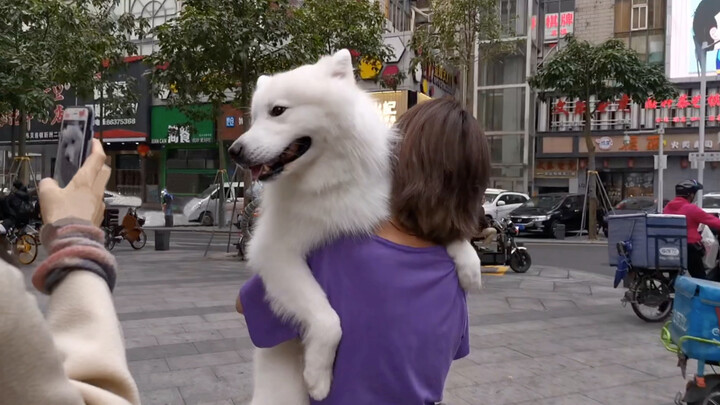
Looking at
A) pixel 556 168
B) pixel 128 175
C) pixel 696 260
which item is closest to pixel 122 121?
pixel 128 175

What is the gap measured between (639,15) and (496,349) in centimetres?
2935

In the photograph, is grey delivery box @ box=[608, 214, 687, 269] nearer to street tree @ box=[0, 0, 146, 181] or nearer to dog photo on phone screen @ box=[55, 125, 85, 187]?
dog photo on phone screen @ box=[55, 125, 85, 187]

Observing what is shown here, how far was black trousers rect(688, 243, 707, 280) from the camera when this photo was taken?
7.06m

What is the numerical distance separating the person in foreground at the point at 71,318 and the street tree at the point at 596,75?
18.3 meters

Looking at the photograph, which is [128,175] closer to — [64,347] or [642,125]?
[642,125]

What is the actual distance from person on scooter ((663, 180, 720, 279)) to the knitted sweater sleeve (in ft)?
23.7

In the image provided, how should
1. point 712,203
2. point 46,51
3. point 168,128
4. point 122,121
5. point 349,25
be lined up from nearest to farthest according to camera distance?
point 46,51
point 349,25
point 712,203
point 168,128
point 122,121

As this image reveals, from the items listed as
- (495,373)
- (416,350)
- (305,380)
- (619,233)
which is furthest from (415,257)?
(619,233)

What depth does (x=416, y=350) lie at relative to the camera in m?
1.33

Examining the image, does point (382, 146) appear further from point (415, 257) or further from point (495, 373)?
point (495, 373)

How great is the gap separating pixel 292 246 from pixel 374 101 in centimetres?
49

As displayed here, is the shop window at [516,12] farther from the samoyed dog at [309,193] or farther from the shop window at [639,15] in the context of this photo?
the samoyed dog at [309,193]

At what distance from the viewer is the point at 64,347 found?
34.5 inches

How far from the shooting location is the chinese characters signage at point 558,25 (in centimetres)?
3133
